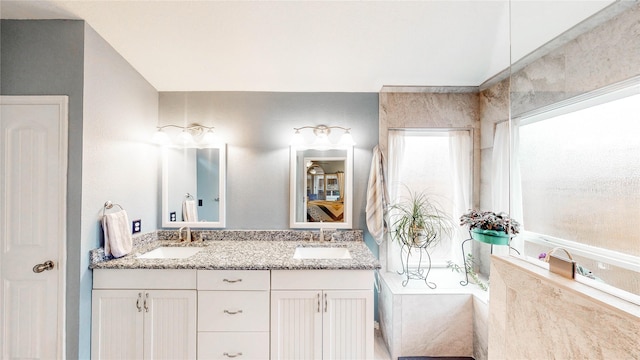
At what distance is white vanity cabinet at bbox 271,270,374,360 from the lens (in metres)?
1.79

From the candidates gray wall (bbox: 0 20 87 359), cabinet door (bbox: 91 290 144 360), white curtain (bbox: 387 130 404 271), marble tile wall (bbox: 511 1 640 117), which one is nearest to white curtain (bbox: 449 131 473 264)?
white curtain (bbox: 387 130 404 271)

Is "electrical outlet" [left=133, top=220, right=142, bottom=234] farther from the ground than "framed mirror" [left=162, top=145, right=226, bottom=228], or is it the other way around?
"framed mirror" [left=162, top=145, right=226, bottom=228]

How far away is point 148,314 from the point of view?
177cm

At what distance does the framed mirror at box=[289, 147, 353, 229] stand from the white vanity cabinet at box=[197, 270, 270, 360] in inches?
31.5

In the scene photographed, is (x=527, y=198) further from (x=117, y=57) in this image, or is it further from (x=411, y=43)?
(x=117, y=57)

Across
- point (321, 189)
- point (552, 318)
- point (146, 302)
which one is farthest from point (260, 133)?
point (552, 318)

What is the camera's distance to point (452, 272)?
2463 mm

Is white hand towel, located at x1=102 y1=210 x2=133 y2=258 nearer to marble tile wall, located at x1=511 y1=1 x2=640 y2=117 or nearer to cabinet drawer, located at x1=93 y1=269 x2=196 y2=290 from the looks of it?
cabinet drawer, located at x1=93 y1=269 x2=196 y2=290

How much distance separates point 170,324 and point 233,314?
1.42ft

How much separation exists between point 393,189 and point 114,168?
2.29 metres

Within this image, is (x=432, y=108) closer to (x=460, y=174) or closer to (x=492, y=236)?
(x=460, y=174)

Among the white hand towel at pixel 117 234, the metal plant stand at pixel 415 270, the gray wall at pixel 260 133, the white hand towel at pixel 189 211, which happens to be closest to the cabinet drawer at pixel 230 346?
the white hand towel at pixel 117 234

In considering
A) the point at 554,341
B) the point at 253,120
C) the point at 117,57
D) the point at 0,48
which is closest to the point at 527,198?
the point at 554,341

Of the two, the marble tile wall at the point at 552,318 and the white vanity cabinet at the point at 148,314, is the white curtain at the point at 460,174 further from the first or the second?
the white vanity cabinet at the point at 148,314
